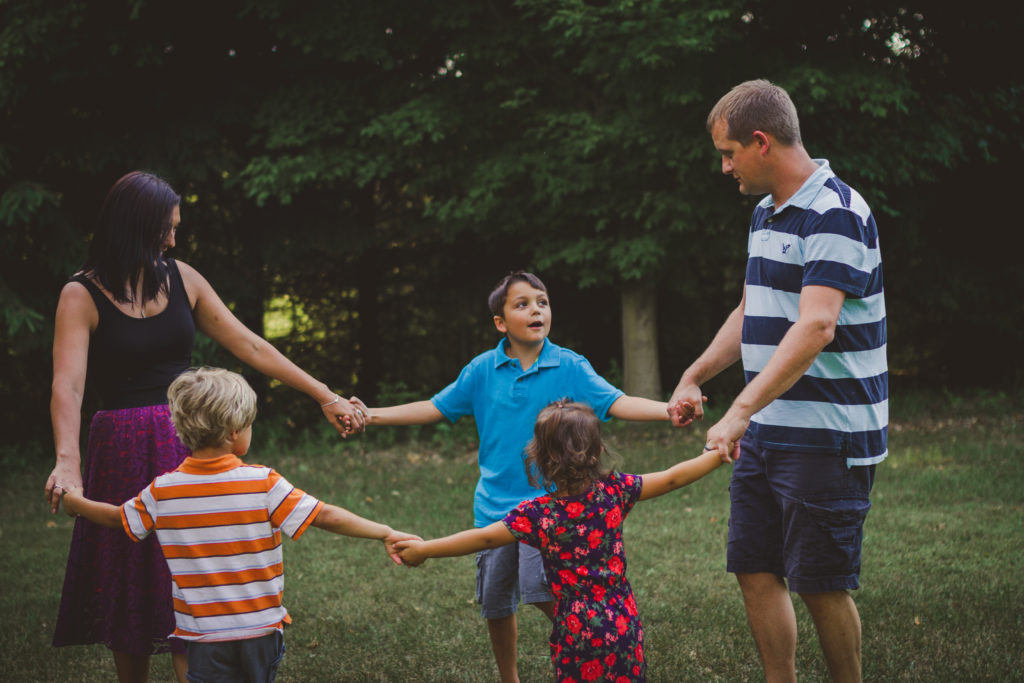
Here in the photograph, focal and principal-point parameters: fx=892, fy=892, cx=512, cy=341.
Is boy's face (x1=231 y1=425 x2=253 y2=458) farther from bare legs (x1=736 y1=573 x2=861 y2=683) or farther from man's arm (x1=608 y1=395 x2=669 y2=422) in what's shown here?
bare legs (x1=736 y1=573 x2=861 y2=683)

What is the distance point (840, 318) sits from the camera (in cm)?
285

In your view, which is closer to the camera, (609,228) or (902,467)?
(902,467)

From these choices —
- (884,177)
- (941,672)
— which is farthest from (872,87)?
(941,672)

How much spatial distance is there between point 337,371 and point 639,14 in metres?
8.60

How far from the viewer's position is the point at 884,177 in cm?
1002

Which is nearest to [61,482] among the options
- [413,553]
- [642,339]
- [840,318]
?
[413,553]

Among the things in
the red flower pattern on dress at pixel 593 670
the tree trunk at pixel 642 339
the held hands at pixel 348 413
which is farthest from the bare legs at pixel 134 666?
the tree trunk at pixel 642 339

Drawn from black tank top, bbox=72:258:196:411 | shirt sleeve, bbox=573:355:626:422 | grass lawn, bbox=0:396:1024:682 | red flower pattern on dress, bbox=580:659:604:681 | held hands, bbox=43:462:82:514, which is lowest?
grass lawn, bbox=0:396:1024:682

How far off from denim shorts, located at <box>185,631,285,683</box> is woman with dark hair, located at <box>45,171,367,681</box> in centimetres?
58

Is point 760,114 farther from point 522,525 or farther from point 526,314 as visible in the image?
point 522,525

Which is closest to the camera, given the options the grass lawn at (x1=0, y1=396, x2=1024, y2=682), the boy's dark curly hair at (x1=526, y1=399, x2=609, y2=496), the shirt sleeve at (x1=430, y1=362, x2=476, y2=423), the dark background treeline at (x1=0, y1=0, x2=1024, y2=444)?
the boy's dark curly hair at (x1=526, y1=399, x2=609, y2=496)

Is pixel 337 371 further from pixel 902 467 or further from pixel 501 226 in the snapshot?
pixel 902 467

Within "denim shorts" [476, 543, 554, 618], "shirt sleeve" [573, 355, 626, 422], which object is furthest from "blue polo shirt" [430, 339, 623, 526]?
"denim shorts" [476, 543, 554, 618]

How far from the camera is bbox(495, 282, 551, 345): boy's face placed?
3.51 m
